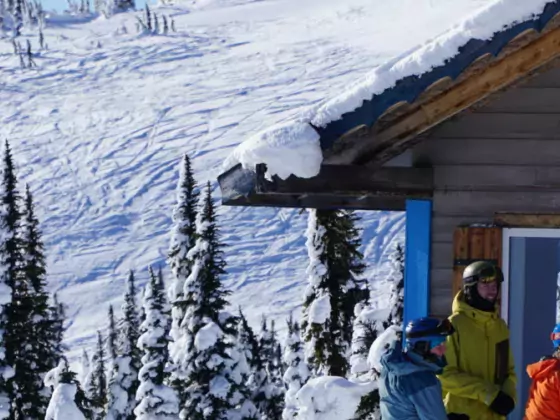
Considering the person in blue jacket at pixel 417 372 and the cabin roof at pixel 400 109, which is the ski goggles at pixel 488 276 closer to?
the person in blue jacket at pixel 417 372

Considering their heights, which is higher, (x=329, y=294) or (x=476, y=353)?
(x=476, y=353)

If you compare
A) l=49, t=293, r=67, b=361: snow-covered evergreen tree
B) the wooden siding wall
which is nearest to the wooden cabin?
the wooden siding wall

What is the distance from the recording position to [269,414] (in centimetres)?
4231

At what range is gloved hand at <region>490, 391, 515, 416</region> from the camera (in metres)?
6.51

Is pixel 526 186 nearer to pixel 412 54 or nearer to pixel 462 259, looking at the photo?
pixel 462 259

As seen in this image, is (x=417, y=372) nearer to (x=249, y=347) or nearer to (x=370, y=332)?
(x=370, y=332)

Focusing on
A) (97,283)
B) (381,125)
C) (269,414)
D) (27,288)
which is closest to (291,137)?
(381,125)

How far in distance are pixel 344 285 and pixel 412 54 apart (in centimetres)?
2189

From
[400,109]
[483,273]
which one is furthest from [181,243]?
[483,273]

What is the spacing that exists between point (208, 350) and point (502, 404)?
24.0 m

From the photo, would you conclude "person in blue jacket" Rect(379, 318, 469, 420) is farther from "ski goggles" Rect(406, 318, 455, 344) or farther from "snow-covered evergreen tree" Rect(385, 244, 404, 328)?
"snow-covered evergreen tree" Rect(385, 244, 404, 328)

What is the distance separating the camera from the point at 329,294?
28.0 metres

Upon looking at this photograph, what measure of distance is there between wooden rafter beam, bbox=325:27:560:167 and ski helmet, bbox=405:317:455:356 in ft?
4.94

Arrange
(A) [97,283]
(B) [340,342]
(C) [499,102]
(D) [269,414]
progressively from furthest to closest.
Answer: (A) [97,283], (D) [269,414], (B) [340,342], (C) [499,102]
